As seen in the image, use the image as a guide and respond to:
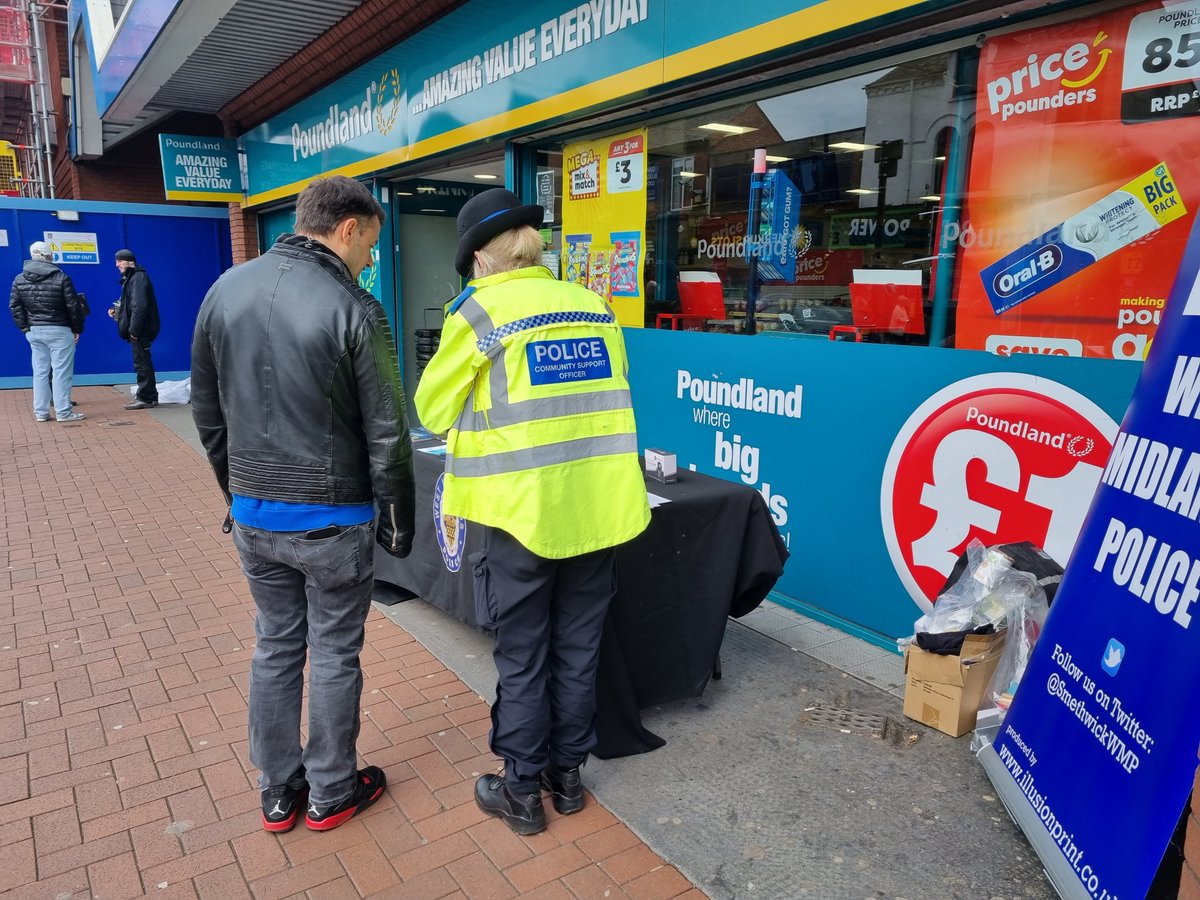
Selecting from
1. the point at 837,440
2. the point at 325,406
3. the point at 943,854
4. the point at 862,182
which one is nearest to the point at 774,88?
the point at 862,182

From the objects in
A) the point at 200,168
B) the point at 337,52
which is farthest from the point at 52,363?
the point at 337,52

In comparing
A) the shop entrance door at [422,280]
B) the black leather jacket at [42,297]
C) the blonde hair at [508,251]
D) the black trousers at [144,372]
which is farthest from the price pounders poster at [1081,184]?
the black trousers at [144,372]

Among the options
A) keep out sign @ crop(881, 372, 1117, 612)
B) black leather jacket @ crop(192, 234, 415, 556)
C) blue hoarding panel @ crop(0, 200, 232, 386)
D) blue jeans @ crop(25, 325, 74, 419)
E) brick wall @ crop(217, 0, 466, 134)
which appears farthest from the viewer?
blue hoarding panel @ crop(0, 200, 232, 386)

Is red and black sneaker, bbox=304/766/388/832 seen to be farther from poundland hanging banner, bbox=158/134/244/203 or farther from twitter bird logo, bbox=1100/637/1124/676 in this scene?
poundland hanging banner, bbox=158/134/244/203

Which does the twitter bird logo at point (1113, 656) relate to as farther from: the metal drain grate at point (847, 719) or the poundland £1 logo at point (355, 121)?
the poundland £1 logo at point (355, 121)

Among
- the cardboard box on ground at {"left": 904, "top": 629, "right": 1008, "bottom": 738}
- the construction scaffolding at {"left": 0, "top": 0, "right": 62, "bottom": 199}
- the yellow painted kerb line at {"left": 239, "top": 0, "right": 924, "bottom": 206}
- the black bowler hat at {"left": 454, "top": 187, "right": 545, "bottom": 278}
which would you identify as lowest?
the cardboard box on ground at {"left": 904, "top": 629, "right": 1008, "bottom": 738}

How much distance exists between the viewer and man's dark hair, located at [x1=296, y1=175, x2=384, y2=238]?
243cm

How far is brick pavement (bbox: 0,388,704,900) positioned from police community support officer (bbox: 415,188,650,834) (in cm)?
23

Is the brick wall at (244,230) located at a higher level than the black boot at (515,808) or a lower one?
higher

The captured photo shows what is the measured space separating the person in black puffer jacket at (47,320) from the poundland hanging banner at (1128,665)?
10.1 metres

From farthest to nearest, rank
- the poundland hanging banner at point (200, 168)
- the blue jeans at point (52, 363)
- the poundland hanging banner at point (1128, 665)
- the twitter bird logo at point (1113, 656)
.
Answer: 1. the poundland hanging banner at point (200, 168)
2. the blue jeans at point (52, 363)
3. the twitter bird logo at point (1113, 656)
4. the poundland hanging banner at point (1128, 665)

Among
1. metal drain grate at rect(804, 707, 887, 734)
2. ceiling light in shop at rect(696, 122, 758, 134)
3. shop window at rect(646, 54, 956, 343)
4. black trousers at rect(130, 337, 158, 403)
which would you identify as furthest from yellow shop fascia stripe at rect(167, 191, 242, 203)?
metal drain grate at rect(804, 707, 887, 734)

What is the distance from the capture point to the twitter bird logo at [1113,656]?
2129 mm

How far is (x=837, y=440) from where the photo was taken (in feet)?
13.0
